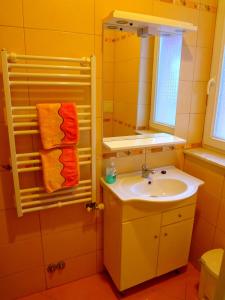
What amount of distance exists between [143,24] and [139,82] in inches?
15.3

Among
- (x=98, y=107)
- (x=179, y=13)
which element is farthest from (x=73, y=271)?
(x=179, y=13)

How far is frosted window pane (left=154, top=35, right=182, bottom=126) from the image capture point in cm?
175

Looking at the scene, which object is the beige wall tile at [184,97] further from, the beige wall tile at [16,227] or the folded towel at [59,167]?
the beige wall tile at [16,227]

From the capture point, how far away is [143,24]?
1483 mm

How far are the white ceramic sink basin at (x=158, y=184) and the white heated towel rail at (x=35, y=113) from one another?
0.22 meters

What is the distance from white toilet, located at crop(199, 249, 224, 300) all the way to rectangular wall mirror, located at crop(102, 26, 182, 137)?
97 cm

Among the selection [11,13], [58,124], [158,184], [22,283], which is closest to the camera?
[11,13]

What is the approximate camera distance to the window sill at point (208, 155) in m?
1.68

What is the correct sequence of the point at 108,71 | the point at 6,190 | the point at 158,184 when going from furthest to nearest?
the point at 158,184 → the point at 108,71 → the point at 6,190

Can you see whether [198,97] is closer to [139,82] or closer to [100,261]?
[139,82]

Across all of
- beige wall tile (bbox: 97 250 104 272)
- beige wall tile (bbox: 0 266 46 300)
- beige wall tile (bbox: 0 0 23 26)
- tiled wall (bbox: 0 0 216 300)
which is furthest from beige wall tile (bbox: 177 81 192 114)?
beige wall tile (bbox: 0 266 46 300)

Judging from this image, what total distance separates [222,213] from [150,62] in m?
1.25

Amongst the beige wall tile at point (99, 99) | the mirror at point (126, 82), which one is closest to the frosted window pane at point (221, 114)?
the mirror at point (126, 82)

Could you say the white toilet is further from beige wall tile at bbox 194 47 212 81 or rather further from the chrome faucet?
beige wall tile at bbox 194 47 212 81
